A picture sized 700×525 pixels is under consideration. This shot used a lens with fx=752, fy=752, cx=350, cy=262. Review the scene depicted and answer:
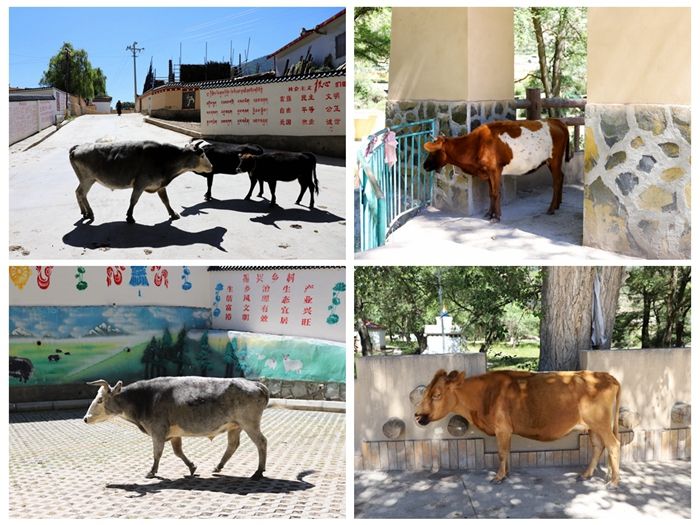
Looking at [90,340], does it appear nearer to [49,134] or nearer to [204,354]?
Result: [204,354]

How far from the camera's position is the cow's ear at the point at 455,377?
208 inches

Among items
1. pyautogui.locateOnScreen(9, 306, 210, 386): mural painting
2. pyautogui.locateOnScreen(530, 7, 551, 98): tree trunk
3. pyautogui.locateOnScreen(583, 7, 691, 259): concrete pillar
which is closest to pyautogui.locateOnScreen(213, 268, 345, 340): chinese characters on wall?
pyautogui.locateOnScreen(9, 306, 210, 386): mural painting

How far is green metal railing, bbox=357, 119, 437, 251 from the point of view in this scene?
6133 millimetres

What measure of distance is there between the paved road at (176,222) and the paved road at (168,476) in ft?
5.66

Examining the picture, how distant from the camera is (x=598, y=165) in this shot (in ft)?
19.1

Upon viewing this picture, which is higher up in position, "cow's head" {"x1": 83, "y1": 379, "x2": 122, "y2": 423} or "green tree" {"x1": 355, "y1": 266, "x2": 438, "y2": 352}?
"green tree" {"x1": 355, "y1": 266, "x2": 438, "y2": 352}

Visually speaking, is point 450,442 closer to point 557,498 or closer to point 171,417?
point 557,498

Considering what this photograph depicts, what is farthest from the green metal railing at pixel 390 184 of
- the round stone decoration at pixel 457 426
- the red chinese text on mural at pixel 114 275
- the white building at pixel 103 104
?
the red chinese text on mural at pixel 114 275

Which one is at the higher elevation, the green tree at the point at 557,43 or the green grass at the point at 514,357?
the green tree at the point at 557,43

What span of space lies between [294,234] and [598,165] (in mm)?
2495

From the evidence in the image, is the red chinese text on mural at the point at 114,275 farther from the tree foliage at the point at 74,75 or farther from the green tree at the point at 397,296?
the green tree at the point at 397,296

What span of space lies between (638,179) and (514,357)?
503 cm

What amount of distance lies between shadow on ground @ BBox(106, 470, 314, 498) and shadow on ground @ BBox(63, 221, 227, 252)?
180 centimetres

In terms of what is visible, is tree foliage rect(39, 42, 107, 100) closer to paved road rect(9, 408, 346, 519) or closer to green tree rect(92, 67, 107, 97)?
green tree rect(92, 67, 107, 97)
